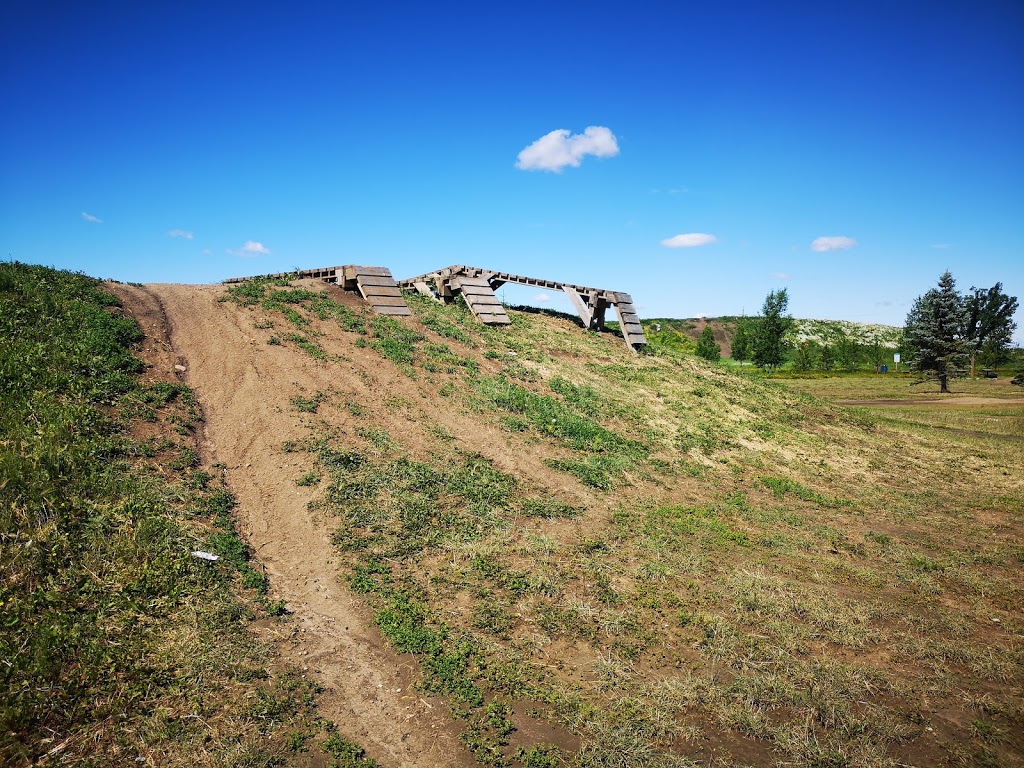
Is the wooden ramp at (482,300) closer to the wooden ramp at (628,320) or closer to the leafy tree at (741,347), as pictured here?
the wooden ramp at (628,320)

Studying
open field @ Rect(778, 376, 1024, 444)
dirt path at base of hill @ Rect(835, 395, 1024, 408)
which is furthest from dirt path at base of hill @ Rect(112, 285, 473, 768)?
dirt path at base of hill @ Rect(835, 395, 1024, 408)

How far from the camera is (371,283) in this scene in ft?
59.0

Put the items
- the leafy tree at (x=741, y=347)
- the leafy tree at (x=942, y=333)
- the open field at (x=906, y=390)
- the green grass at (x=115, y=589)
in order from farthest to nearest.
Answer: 1. the leafy tree at (x=741, y=347)
2. the leafy tree at (x=942, y=333)
3. the open field at (x=906, y=390)
4. the green grass at (x=115, y=589)

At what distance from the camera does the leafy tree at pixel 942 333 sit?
130 ft

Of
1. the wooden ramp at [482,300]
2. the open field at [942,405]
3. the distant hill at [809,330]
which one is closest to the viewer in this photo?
the wooden ramp at [482,300]

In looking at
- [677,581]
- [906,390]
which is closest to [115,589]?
[677,581]

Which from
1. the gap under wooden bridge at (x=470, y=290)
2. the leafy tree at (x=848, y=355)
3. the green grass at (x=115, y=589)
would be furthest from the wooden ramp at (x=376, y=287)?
the leafy tree at (x=848, y=355)

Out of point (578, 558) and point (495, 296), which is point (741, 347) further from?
point (578, 558)

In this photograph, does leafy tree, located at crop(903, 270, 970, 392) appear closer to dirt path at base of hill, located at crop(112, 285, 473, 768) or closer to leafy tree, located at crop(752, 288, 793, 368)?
leafy tree, located at crop(752, 288, 793, 368)

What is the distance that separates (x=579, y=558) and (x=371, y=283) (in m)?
12.7

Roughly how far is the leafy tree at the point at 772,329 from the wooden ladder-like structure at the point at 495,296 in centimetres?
3140

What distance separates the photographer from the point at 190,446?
9.17 m

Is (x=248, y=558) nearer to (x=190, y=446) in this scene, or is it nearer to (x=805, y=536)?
(x=190, y=446)

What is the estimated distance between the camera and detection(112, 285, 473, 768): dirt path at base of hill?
519 cm
